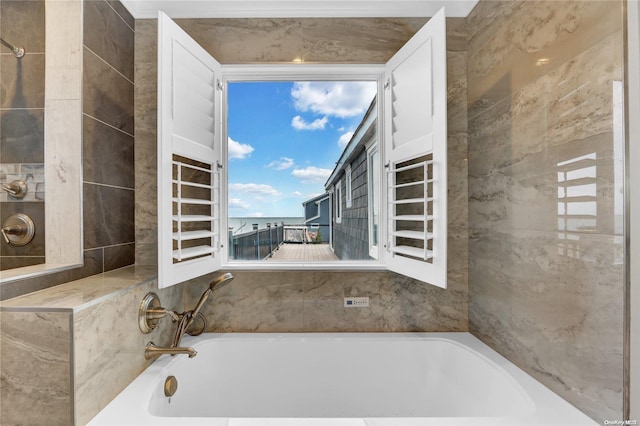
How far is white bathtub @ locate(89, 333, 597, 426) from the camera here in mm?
1543

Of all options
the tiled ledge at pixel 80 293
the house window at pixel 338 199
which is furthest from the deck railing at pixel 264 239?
the tiled ledge at pixel 80 293

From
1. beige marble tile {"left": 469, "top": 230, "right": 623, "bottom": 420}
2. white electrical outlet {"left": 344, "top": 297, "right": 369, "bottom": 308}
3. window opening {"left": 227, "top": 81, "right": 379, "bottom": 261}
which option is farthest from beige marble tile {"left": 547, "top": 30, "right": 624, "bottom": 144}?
white electrical outlet {"left": 344, "top": 297, "right": 369, "bottom": 308}

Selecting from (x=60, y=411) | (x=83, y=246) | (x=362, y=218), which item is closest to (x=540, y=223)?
(x=362, y=218)

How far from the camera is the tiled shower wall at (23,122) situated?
57.5 inches

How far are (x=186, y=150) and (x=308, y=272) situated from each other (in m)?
1.00

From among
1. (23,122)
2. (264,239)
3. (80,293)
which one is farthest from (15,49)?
(264,239)

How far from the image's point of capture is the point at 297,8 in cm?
184

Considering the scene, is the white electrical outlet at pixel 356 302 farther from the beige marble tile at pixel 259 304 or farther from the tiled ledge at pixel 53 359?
the tiled ledge at pixel 53 359

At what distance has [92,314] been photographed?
1.09 meters

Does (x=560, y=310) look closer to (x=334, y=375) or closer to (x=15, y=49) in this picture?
(x=334, y=375)

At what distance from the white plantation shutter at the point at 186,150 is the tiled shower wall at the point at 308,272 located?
10.7 inches

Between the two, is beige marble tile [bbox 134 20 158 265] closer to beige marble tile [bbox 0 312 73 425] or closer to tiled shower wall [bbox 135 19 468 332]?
tiled shower wall [bbox 135 19 468 332]

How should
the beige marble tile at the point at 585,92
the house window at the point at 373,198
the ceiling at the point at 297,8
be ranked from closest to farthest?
1. the beige marble tile at the point at 585,92
2. the ceiling at the point at 297,8
3. the house window at the point at 373,198

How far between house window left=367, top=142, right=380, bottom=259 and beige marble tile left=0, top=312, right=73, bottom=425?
5.25 feet
